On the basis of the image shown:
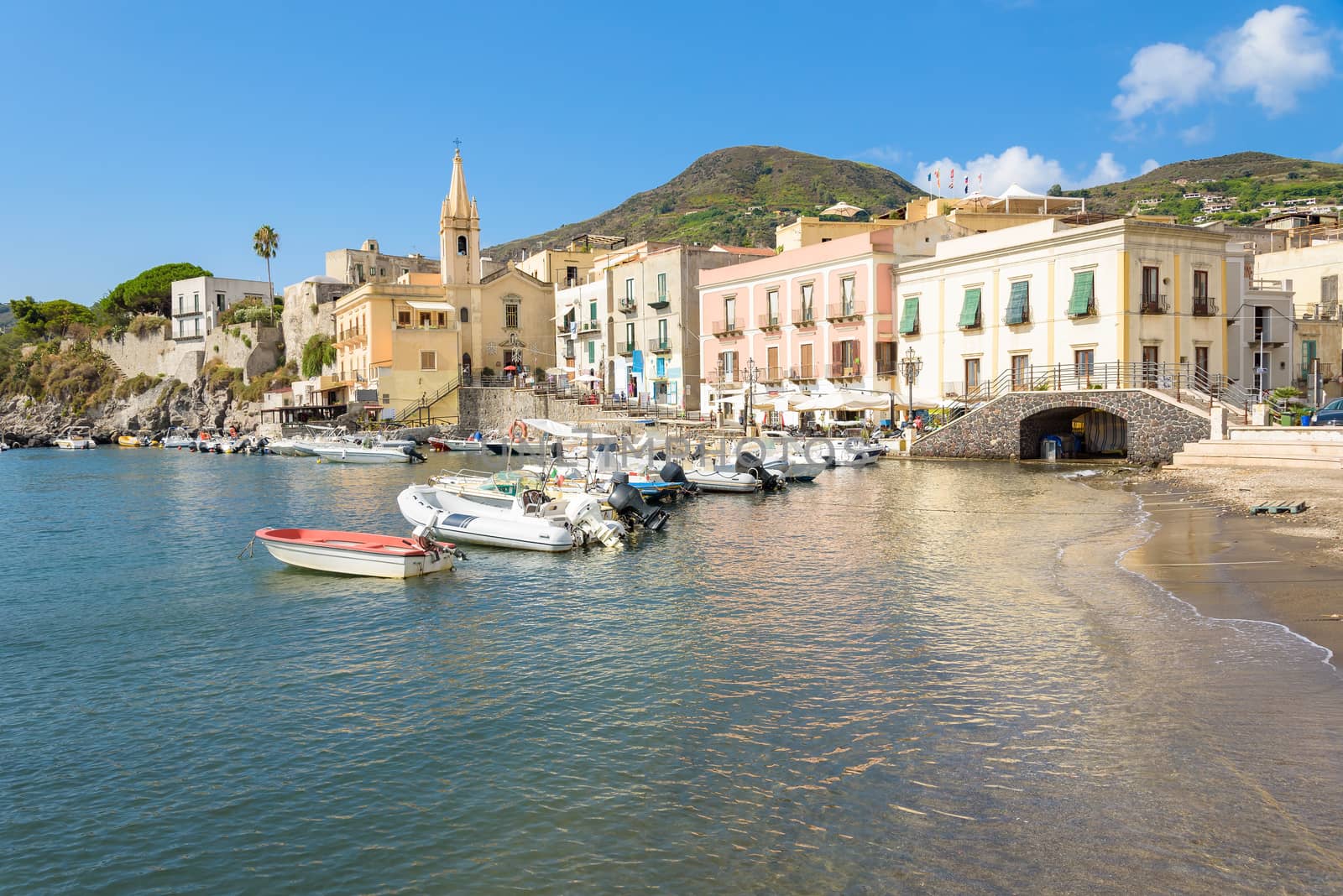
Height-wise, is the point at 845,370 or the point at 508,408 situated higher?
the point at 845,370

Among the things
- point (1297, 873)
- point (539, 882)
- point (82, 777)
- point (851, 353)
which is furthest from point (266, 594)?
point (851, 353)

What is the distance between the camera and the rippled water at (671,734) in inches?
287

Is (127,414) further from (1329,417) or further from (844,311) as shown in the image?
(1329,417)

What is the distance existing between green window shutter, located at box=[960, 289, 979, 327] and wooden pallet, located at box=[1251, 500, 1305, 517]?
2073 cm

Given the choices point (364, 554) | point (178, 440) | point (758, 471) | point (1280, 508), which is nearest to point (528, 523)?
point (364, 554)

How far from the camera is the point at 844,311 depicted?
46344 mm

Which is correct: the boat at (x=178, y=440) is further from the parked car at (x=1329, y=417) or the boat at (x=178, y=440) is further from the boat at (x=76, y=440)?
the parked car at (x=1329, y=417)

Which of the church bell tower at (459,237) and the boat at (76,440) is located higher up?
the church bell tower at (459,237)

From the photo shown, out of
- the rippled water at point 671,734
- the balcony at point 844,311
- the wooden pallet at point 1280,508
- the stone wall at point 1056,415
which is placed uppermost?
the balcony at point 844,311

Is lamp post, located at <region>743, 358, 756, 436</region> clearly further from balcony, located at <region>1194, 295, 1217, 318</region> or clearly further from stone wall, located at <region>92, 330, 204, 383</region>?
stone wall, located at <region>92, 330, 204, 383</region>

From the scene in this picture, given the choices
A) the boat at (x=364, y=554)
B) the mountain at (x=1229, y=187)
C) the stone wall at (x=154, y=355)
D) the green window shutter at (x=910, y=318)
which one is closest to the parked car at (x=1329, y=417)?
the green window shutter at (x=910, y=318)

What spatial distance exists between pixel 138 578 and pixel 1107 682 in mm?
17654

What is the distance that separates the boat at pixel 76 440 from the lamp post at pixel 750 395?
59913mm

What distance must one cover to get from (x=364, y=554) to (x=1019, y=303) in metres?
29.9
